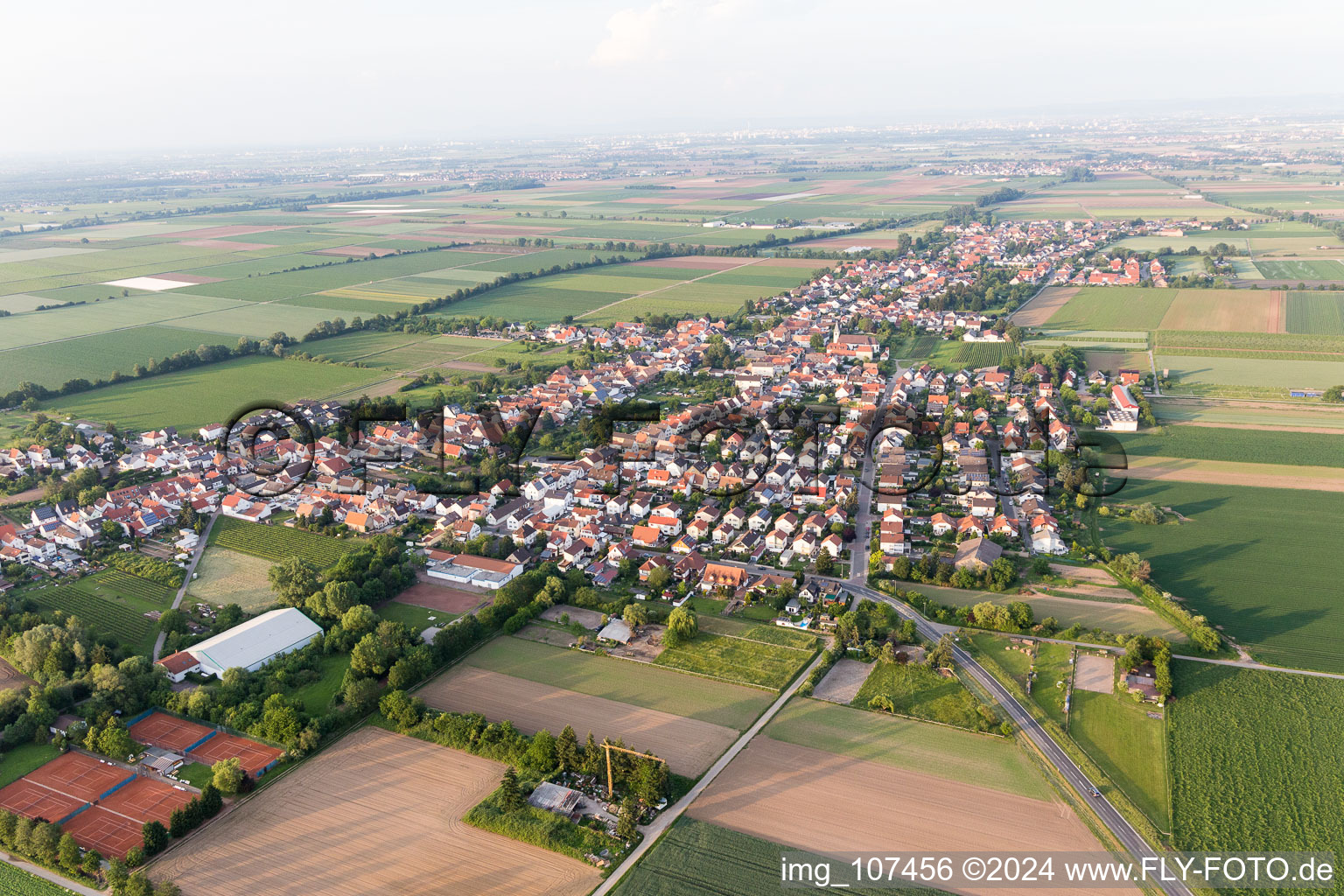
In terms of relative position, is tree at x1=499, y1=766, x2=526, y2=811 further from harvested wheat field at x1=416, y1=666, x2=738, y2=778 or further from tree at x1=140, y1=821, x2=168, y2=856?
tree at x1=140, y1=821, x2=168, y2=856

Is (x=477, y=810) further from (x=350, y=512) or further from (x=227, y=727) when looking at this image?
(x=350, y=512)

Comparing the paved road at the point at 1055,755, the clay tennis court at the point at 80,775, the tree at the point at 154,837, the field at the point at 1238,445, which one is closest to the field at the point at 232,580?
the clay tennis court at the point at 80,775

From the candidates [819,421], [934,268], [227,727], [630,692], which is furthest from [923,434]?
[934,268]

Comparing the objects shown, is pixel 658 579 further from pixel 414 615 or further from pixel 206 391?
pixel 206 391

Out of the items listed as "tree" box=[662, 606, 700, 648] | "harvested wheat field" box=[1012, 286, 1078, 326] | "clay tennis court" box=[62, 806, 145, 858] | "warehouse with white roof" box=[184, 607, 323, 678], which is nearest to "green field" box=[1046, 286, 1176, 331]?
"harvested wheat field" box=[1012, 286, 1078, 326]

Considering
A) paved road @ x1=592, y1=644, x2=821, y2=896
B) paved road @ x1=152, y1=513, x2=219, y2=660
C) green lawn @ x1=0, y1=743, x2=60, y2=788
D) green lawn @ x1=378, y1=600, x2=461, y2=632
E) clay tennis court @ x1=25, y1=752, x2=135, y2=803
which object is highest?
paved road @ x1=152, y1=513, x2=219, y2=660

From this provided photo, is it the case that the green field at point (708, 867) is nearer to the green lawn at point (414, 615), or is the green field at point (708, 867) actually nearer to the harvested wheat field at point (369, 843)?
the harvested wheat field at point (369, 843)

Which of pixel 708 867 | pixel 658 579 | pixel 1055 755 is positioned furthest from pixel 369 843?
pixel 1055 755
